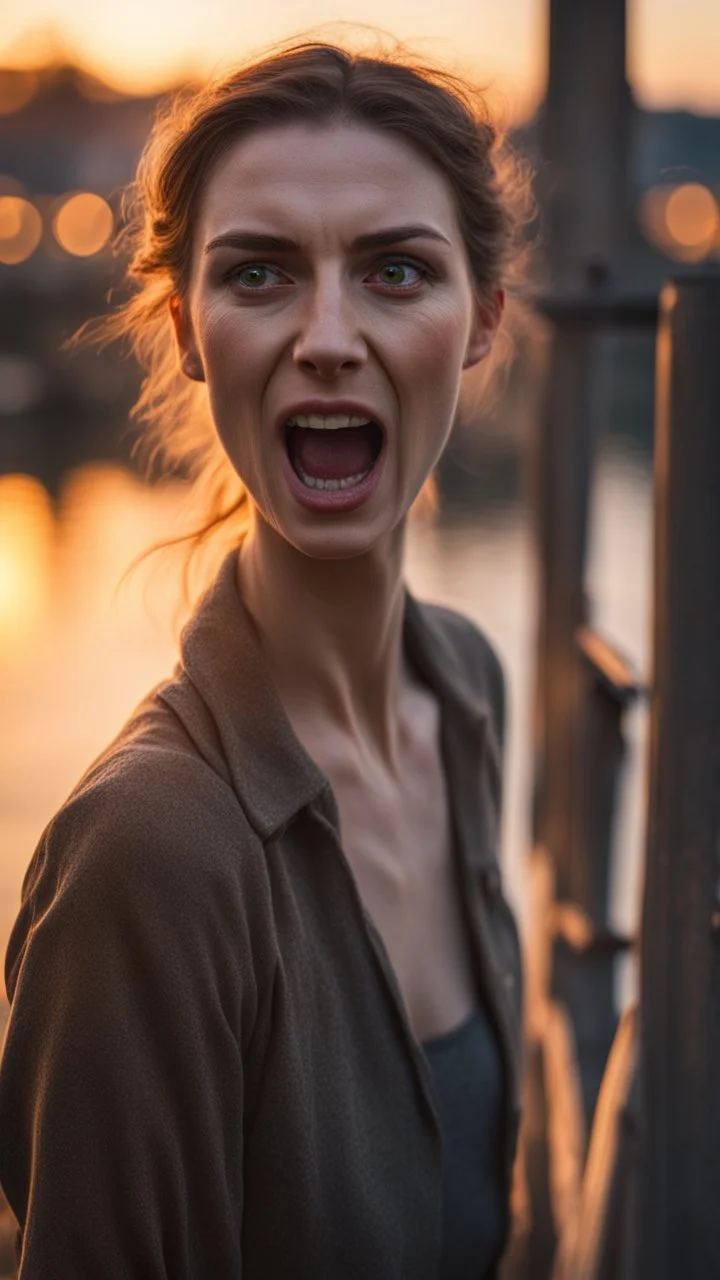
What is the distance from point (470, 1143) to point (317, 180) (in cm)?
85

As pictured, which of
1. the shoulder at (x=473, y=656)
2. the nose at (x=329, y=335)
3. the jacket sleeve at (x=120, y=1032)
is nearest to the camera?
the jacket sleeve at (x=120, y=1032)

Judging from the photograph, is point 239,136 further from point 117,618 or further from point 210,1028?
point 117,618

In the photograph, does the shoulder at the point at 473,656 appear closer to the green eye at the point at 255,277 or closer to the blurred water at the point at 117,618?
the green eye at the point at 255,277

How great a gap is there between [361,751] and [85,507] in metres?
11.0

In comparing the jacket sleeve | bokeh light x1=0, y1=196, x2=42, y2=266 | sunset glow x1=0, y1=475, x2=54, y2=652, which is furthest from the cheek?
bokeh light x1=0, y1=196, x2=42, y2=266

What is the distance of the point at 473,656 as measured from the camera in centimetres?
175

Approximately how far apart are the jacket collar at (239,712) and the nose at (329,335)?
→ 0.25 m

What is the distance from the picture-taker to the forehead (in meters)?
1.19

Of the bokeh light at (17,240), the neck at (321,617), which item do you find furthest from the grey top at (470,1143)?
the bokeh light at (17,240)

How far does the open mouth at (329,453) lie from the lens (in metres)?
1.23

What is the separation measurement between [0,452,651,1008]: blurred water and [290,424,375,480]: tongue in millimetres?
1358

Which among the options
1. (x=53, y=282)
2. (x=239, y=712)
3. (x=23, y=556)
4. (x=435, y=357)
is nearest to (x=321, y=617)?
(x=239, y=712)

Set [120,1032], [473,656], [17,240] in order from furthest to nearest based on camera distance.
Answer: [17,240] < [473,656] < [120,1032]

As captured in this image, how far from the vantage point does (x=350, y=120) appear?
122 centimetres
